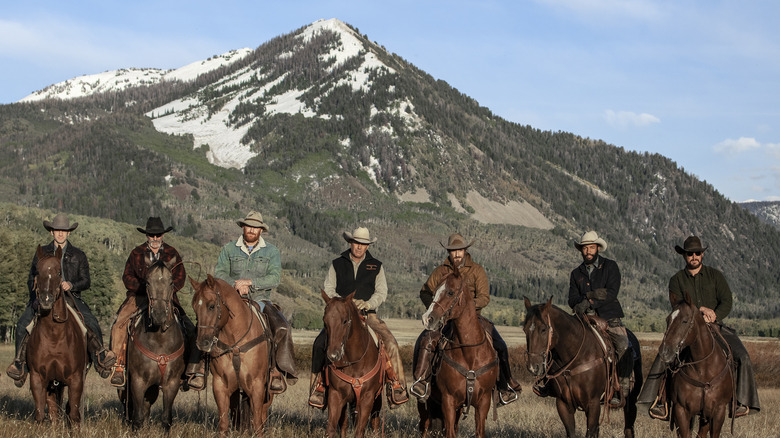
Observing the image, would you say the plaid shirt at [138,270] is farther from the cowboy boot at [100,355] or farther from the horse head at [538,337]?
the horse head at [538,337]

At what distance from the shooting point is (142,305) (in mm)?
14586

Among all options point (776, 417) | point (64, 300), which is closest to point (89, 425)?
point (64, 300)

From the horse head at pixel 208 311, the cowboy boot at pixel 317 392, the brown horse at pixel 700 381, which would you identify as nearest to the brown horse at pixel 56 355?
the horse head at pixel 208 311

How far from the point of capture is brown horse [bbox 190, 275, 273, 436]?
42.3ft

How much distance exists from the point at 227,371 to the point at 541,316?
5.02m

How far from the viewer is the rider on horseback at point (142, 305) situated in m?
14.1

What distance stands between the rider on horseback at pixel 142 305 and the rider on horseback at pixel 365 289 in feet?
6.70

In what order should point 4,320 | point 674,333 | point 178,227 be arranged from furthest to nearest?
1. point 178,227
2. point 4,320
3. point 674,333

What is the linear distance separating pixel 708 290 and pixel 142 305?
32.0 ft

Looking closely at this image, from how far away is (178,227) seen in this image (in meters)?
174

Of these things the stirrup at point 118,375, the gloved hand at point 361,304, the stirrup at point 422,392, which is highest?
the gloved hand at point 361,304

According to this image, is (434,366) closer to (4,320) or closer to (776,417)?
(776,417)

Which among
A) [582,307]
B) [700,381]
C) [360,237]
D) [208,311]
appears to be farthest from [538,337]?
[208,311]

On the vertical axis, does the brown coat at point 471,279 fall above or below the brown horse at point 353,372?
above
